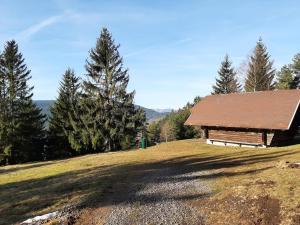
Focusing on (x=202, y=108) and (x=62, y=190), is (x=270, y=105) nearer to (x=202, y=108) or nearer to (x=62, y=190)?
(x=202, y=108)

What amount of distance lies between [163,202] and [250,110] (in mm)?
24179

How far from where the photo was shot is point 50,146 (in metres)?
59.9

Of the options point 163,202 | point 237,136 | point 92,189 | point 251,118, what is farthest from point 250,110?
point 163,202

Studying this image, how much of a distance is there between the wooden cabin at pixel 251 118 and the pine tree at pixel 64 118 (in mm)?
22678

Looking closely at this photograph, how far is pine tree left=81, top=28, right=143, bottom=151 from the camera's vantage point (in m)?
53.0

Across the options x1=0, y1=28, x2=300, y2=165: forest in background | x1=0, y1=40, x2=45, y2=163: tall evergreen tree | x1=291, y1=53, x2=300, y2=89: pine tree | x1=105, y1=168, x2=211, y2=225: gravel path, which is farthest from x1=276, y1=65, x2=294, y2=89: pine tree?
x1=105, y1=168, x2=211, y2=225: gravel path

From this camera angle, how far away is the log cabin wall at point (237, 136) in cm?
3478

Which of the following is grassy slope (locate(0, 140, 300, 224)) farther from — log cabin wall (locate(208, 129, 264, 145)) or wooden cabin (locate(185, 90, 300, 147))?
log cabin wall (locate(208, 129, 264, 145))

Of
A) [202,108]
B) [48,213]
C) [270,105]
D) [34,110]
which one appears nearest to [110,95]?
[34,110]

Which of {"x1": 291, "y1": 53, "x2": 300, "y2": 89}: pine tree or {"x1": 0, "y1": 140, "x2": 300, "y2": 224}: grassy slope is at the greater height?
{"x1": 291, "y1": 53, "x2": 300, "y2": 89}: pine tree

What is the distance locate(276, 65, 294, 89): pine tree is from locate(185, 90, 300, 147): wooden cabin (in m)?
31.1

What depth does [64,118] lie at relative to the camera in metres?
58.4

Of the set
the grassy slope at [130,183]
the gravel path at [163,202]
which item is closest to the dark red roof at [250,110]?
the grassy slope at [130,183]

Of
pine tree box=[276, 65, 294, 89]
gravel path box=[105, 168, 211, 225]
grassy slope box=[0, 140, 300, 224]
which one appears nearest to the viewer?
gravel path box=[105, 168, 211, 225]
